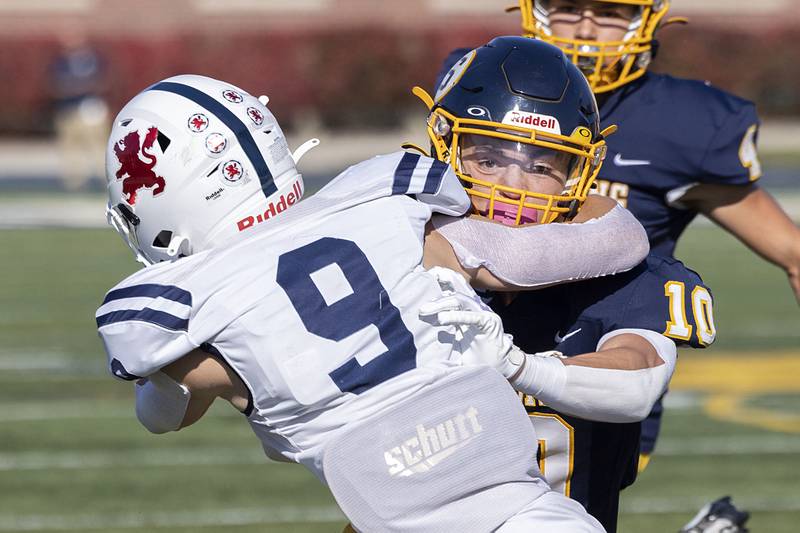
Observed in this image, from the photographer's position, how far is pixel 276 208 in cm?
282

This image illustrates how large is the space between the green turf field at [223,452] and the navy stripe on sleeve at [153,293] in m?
3.02

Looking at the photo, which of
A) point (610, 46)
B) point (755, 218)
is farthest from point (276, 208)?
point (755, 218)

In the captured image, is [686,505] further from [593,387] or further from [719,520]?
[593,387]

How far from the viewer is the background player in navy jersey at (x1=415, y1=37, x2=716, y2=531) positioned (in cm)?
297

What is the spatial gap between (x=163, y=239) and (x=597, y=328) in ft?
3.03

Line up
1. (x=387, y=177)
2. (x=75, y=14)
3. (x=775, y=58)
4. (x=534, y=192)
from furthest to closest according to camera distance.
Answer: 1. (x=75, y=14)
2. (x=775, y=58)
3. (x=534, y=192)
4. (x=387, y=177)

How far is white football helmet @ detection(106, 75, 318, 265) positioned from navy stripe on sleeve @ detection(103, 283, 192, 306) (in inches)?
6.3

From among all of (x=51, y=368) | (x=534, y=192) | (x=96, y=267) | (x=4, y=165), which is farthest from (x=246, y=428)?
(x=4, y=165)

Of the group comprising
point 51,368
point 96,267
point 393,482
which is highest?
point 393,482

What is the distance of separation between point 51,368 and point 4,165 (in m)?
15.1

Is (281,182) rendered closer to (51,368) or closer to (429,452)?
(429,452)

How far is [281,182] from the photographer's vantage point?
285cm

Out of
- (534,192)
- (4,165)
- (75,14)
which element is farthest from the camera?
(75,14)

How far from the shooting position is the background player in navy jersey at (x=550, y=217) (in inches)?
117
